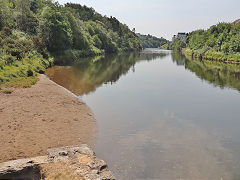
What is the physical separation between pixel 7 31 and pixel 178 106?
36.0 metres

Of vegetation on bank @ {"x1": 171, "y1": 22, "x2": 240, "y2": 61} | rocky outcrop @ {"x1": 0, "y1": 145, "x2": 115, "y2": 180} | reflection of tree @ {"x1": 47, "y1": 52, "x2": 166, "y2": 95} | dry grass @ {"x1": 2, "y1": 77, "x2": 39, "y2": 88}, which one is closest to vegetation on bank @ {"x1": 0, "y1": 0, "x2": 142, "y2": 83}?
dry grass @ {"x1": 2, "y1": 77, "x2": 39, "y2": 88}

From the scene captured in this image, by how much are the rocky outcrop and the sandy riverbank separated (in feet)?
6.01

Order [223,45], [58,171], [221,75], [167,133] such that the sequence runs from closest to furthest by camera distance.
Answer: [58,171], [167,133], [221,75], [223,45]

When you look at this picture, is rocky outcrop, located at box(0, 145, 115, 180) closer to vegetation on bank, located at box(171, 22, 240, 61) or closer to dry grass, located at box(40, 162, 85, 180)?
dry grass, located at box(40, 162, 85, 180)

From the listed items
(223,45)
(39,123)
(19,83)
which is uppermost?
(223,45)

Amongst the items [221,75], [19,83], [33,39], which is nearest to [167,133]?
[19,83]

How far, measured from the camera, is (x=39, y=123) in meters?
14.7

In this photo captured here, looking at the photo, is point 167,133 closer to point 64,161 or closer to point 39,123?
point 64,161

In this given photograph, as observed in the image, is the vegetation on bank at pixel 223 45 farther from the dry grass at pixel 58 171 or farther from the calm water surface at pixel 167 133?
the dry grass at pixel 58 171

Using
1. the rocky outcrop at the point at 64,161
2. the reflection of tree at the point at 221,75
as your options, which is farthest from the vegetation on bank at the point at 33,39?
the reflection of tree at the point at 221,75

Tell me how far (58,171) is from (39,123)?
6.84m

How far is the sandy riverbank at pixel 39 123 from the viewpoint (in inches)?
456

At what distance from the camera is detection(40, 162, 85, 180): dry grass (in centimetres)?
838

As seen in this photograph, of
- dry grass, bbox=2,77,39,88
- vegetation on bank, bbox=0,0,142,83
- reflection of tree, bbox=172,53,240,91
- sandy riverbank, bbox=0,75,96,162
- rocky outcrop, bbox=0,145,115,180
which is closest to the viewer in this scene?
rocky outcrop, bbox=0,145,115,180
